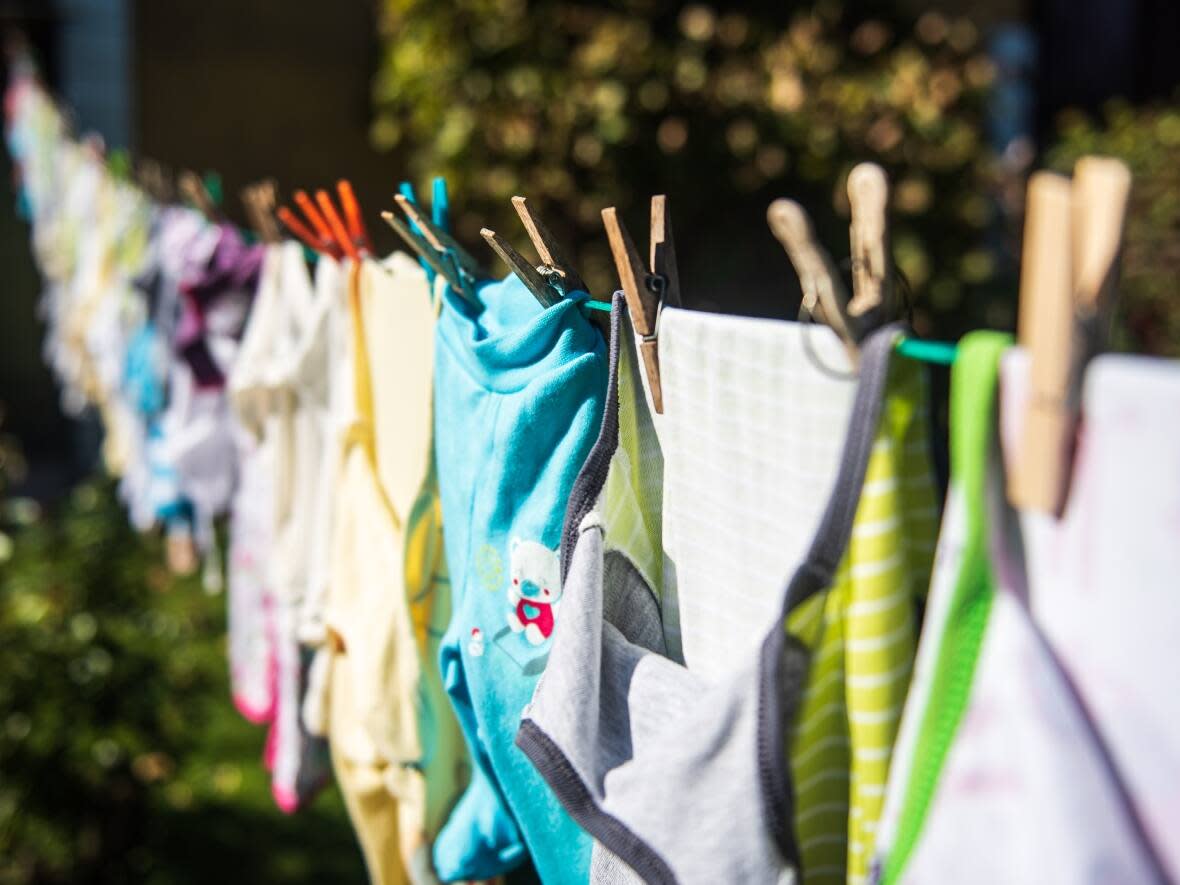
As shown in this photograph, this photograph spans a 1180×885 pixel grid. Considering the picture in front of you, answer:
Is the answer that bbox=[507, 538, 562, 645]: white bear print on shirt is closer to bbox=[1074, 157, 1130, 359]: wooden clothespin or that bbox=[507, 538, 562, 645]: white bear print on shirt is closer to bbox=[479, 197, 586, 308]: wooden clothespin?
bbox=[479, 197, 586, 308]: wooden clothespin

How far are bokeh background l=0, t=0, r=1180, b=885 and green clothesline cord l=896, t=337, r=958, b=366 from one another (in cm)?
191

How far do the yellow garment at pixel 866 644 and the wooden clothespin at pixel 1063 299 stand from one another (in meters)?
0.11

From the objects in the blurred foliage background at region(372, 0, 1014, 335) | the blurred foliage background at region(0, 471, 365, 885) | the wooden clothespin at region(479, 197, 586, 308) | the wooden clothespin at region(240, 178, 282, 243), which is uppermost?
the blurred foliage background at region(372, 0, 1014, 335)

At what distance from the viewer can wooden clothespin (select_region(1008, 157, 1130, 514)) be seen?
537 mm

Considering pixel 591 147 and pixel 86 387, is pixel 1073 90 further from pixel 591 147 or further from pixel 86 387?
pixel 86 387

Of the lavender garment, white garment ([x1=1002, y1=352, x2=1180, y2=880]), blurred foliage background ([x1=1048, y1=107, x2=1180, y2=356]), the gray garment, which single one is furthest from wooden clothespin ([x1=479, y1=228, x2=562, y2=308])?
blurred foliage background ([x1=1048, y1=107, x2=1180, y2=356])

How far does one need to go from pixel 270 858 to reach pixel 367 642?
1.51 m

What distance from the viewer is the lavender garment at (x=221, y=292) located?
179 cm

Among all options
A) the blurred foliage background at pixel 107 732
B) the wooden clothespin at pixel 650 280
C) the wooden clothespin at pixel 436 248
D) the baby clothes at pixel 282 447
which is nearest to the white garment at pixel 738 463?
the wooden clothespin at pixel 650 280

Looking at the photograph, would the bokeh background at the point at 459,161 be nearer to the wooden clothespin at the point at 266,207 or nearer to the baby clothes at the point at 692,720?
the wooden clothespin at the point at 266,207

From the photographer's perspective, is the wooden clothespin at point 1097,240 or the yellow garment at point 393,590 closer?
the wooden clothespin at point 1097,240

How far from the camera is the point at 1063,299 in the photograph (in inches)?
21.6

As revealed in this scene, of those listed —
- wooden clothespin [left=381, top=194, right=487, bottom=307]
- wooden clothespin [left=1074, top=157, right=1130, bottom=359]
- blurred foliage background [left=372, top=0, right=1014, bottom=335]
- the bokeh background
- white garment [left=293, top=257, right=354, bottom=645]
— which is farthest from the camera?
blurred foliage background [left=372, top=0, right=1014, bottom=335]

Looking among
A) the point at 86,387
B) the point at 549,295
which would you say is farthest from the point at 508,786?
the point at 86,387
